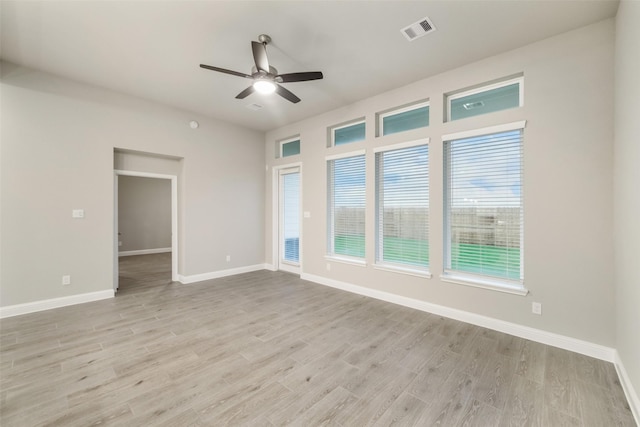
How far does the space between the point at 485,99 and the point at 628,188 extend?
5.97 ft

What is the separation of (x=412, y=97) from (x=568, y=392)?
3.65 m

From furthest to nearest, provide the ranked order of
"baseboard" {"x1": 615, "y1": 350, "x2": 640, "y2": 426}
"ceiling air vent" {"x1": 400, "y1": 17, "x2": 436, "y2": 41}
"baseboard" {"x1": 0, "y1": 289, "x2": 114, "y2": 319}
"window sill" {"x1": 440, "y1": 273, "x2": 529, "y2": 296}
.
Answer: "baseboard" {"x1": 0, "y1": 289, "x2": 114, "y2": 319}
"window sill" {"x1": 440, "y1": 273, "x2": 529, "y2": 296}
"ceiling air vent" {"x1": 400, "y1": 17, "x2": 436, "y2": 41}
"baseboard" {"x1": 615, "y1": 350, "x2": 640, "y2": 426}

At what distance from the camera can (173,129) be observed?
4902 millimetres

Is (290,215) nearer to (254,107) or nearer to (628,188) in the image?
(254,107)

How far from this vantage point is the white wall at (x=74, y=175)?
3.50 metres

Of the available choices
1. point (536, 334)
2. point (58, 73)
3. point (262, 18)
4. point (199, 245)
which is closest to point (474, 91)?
point (262, 18)

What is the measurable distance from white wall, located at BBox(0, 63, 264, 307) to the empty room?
0.09ft

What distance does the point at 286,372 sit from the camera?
230 cm

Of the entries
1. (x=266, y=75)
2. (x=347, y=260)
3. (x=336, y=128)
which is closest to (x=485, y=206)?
(x=347, y=260)

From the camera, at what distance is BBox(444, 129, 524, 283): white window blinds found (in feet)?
10.1

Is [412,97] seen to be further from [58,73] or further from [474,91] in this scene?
[58,73]

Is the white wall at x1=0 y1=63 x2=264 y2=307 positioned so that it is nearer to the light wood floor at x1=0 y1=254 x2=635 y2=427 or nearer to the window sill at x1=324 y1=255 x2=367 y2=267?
the light wood floor at x1=0 y1=254 x2=635 y2=427

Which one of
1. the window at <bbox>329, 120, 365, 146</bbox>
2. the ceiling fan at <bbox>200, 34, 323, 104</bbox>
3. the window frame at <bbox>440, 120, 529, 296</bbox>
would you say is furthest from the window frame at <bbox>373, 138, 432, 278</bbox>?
the ceiling fan at <bbox>200, 34, 323, 104</bbox>

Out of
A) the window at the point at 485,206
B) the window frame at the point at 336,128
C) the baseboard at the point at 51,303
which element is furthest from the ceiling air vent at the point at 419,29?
the baseboard at the point at 51,303
